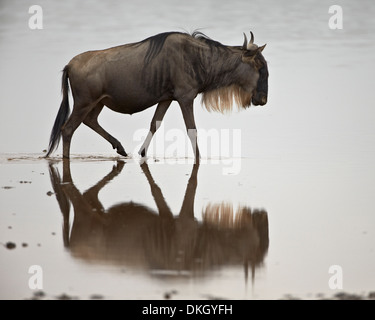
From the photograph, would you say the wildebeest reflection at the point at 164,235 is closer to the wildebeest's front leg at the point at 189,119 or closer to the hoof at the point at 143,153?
the wildebeest's front leg at the point at 189,119

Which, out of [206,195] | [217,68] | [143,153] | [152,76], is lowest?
[206,195]

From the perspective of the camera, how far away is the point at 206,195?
836cm

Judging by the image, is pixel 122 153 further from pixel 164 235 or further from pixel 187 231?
pixel 164 235

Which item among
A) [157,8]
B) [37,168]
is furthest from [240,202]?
[157,8]

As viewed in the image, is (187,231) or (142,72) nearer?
(187,231)

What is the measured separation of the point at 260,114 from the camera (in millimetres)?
14391

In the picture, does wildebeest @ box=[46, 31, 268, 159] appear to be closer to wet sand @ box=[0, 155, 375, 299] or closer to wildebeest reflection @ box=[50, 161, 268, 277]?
wet sand @ box=[0, 155, 375, 299]

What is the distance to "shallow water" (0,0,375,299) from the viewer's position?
5.76 meters

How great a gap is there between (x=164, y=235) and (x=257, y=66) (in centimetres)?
497

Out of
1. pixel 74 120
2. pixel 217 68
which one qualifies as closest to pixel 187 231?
pixel 74 120

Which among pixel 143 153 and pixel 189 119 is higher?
pixel 189 119

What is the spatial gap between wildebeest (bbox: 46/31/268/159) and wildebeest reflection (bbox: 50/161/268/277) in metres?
2.68

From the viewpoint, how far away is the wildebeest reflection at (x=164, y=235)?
19.9ft

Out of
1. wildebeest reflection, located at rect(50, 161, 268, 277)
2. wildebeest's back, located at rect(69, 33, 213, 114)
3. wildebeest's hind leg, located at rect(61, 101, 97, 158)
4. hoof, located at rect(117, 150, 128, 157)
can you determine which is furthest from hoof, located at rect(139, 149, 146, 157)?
wildebeest reflection, located at rect(50, 161, 268, 277)
